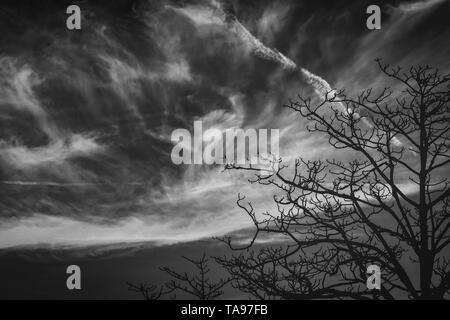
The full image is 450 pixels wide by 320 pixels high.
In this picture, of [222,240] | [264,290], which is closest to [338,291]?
[264,290]

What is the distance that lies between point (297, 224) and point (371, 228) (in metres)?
1.10

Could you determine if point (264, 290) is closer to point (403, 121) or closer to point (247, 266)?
point (247, 266)

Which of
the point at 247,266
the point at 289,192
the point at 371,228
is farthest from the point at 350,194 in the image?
the point at 247,266

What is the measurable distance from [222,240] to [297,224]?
47.8 inches
